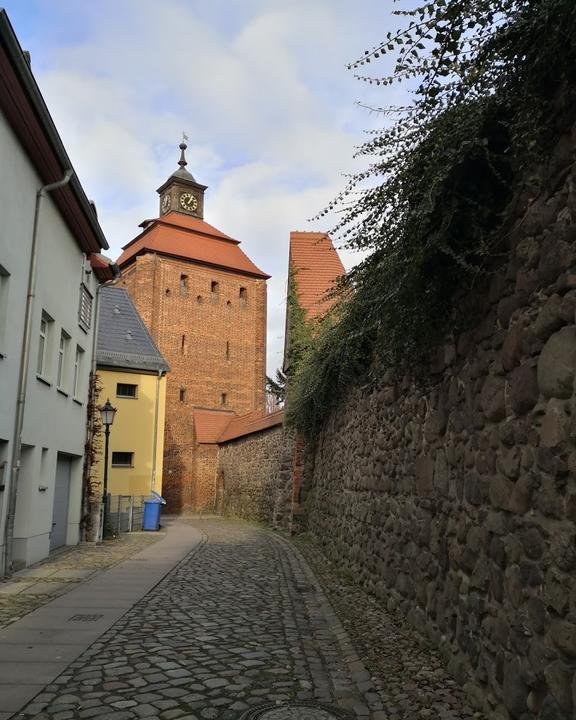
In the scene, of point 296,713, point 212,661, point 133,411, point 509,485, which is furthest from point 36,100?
point 133,411

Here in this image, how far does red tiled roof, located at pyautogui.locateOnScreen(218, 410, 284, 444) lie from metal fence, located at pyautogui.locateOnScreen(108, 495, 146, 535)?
15.4 ft

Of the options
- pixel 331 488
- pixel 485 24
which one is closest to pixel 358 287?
pixel 485 24

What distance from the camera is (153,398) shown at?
2377cm

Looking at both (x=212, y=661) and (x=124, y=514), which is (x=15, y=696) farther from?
(x=124, y=514)

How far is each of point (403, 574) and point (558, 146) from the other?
442 cm

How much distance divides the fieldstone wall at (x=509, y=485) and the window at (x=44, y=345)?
24.2ft

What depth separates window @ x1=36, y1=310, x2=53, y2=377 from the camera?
11.5 metres

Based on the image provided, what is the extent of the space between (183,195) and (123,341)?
24.8 m

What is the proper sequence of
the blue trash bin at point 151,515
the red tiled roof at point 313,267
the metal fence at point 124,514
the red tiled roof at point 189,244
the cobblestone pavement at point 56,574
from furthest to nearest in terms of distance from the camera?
the red tiled roof at point 189,244 < the blue trash bin at point 151,515 < the red tiled roof at point 313,267 < the metal fence at point 124,514 < the cobblestone pavement at point 56,574

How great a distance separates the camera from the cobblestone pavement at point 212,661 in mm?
4191

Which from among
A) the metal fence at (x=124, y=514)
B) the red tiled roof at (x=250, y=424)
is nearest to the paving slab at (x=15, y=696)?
the metal fence at (x=124, y=514)

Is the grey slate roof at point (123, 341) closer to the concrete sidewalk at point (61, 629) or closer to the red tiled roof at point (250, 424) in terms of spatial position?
the red tiled roof at point (250, 424)

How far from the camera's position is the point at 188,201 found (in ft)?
153

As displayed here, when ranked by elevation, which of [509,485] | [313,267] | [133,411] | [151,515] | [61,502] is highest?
[313,267]
